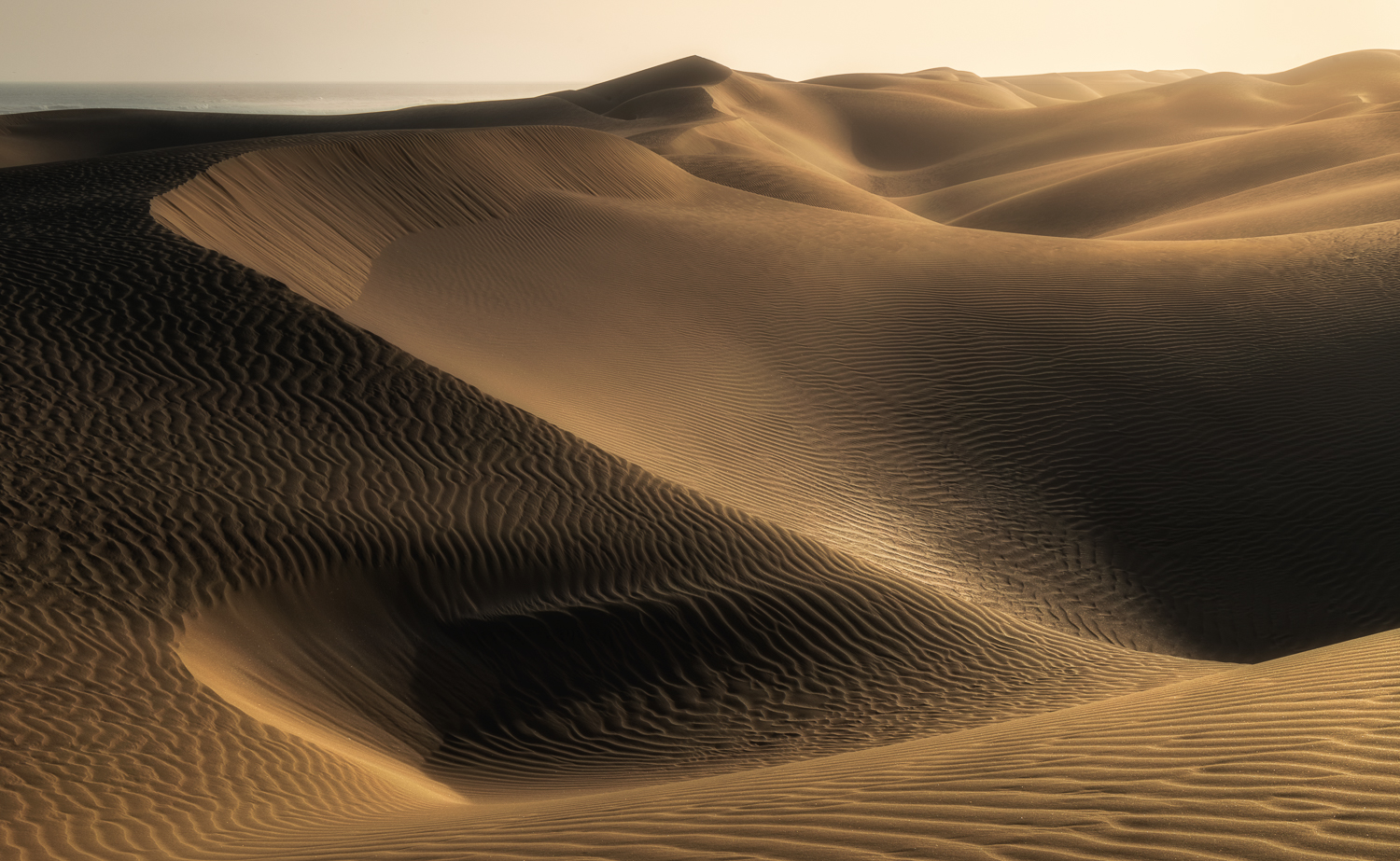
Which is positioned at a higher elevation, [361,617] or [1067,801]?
[1067,801]

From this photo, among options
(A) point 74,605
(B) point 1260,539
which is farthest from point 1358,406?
(A) point 74,605

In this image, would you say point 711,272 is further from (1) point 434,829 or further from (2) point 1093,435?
(1) point 434,829

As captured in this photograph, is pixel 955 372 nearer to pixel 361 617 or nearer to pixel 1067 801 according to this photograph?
pixel 361 617

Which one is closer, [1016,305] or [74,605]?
[74,605]

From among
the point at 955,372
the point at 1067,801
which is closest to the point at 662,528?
the point at 1067,801

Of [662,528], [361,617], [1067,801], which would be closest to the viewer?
[1067,801]

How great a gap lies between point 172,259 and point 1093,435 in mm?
11811

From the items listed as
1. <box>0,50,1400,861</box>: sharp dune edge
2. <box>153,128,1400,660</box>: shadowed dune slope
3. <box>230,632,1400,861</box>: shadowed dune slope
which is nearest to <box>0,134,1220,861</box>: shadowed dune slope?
<box>0,50,1400,861</box>: sharp dune edge

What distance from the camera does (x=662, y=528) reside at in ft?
29.8

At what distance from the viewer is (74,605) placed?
664 cm

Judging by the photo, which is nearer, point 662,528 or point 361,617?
point 361,617

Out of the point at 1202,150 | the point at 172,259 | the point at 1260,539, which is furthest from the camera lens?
the point at 1202,150

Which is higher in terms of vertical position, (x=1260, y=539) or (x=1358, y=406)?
(x=1358, y=406)

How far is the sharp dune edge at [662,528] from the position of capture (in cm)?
436
